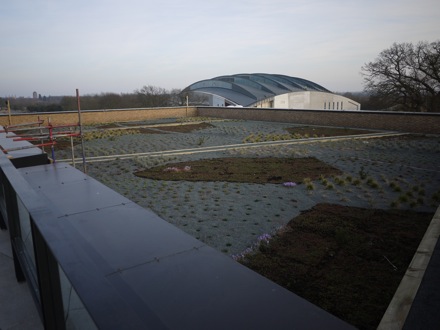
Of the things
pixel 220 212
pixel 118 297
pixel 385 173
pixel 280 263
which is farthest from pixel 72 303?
pixel 385 173

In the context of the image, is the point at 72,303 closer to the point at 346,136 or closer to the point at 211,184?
the point at 211,184

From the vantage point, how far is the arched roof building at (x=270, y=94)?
5109 centimetres

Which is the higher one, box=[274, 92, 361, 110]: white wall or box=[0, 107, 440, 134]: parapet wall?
box=[274, 92, 361, 110]: white wall

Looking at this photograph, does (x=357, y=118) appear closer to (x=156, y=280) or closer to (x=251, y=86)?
(x=156, y=280)

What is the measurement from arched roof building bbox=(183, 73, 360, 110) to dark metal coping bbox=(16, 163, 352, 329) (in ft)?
154

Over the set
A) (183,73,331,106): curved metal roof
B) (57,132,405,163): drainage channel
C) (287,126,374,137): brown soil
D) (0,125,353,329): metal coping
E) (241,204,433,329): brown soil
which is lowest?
(241,204,433,329): brown soil

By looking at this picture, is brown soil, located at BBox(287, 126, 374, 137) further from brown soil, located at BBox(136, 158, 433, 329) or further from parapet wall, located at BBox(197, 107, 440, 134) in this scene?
brown soil, located at BBox(136, 158, 433, 329)

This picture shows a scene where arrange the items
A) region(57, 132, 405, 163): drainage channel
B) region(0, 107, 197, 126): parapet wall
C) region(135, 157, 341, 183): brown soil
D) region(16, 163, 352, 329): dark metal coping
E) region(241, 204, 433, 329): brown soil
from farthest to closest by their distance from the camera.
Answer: region(0, 107, 197, 126): parapet wall → region(57, 132, 405, 163): drainage channel → region(135, 157, 341, 183): brown soil → region(241, 204, 433, 329): brown soil → region(16, 163, 352, 329): dark metal coping

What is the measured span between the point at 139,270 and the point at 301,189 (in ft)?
20.9

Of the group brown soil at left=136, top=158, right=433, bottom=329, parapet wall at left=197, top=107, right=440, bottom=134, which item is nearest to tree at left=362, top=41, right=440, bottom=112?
parapet wall at left=197, top=107, right=440, bottom=134

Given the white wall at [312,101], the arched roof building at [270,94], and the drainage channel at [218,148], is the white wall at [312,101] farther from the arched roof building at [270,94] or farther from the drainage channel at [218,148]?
the drainage channel at [218,148]

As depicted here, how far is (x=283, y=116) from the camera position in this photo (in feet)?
80.6

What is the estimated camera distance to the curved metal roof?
5231 centimetres

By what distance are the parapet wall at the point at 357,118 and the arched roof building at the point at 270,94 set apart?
2330cm
